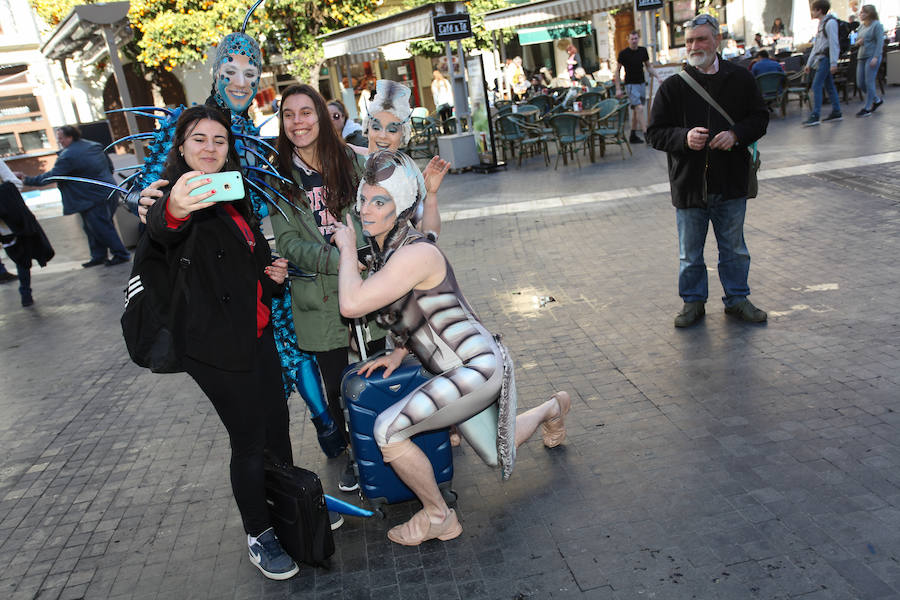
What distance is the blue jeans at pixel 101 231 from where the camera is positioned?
9.92 meters

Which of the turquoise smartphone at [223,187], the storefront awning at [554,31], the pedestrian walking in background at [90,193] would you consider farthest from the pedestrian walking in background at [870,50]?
the storefront awning at [554,31]

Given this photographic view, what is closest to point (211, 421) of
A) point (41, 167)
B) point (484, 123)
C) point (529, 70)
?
point (484, 123)

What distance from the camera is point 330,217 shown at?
12.0 ft

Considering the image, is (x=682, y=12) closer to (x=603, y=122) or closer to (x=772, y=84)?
(x=772, y=84)

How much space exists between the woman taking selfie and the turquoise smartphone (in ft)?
0.56

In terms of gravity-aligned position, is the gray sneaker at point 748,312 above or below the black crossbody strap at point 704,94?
below

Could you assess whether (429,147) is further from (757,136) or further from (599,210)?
(757,136)

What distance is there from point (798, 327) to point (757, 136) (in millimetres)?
1330

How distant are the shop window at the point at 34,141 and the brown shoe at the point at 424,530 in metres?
22.1

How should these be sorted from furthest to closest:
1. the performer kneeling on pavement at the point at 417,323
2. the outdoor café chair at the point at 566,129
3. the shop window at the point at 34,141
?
the shop window at the point at 34,141 → the outdoor café chair at the point at 566,129 → the performer kneeling on pavement at the point at 417,323

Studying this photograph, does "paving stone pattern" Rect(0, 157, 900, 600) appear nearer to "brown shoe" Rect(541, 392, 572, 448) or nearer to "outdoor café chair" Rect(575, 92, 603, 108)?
"brown shoe" Rect(541, 392, 572, 448)

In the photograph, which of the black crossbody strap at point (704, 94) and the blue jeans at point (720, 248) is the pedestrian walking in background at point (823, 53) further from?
the blue jeans at point (720, 248)

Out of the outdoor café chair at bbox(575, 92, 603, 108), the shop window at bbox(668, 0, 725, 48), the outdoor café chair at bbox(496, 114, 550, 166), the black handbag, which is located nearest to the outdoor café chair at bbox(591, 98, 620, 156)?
the outdoor café chair at bbox(496, 114, 550, 166)

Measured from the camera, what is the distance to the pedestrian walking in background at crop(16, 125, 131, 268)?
958 centimetres
